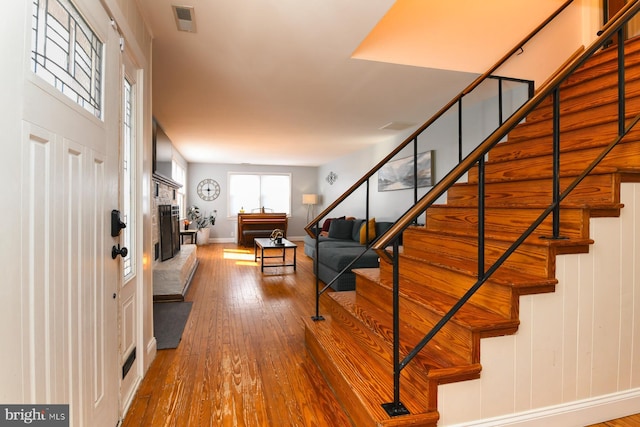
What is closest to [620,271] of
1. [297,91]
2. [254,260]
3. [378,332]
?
[378,332]

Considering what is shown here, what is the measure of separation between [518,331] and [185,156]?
8573 mm

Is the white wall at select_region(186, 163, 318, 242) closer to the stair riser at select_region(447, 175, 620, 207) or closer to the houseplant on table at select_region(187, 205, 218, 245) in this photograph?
the houseplant on table at select_region(187, 205, 218, 245)

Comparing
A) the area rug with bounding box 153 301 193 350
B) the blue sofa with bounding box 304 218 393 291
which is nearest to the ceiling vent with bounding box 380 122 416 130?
the blue sofa with bounding box 304 218 393 291

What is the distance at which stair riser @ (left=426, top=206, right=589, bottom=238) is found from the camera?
1.69m

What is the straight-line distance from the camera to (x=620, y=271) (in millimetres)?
1731

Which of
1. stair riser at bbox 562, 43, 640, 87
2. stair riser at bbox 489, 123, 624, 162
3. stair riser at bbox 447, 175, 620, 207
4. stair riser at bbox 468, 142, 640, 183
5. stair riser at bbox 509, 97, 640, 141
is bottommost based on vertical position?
stair riser at bbox 447, 175, 620, 207

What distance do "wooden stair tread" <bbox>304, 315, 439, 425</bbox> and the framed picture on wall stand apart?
130 inches

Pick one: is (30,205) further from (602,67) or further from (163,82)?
(602,67)

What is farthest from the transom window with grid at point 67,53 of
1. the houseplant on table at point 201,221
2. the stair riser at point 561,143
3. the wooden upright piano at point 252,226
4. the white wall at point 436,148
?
the houseplant on table at point 201,221

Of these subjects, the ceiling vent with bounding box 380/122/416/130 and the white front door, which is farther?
the ceiling vent with bounding box 380/122/416/130

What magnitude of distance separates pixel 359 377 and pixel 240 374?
3.07ft

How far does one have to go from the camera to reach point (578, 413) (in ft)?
5.46

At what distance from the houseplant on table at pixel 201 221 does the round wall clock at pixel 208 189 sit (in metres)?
0.40

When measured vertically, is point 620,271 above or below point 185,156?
below
